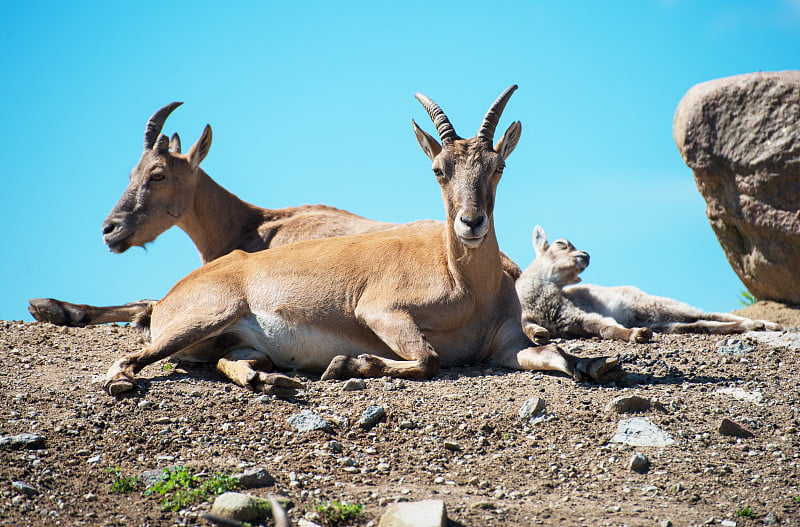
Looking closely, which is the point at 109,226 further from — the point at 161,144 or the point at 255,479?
the point at 255,479

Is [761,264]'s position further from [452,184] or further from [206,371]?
[206,371]

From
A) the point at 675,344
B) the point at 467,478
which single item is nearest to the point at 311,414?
the point at 467,478

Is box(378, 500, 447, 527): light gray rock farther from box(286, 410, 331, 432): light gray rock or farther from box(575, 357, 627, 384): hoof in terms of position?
box(575, 357, 627, 384): hoof

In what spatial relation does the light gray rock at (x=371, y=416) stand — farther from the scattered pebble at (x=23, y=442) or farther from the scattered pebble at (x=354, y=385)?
the scattered pebble at (x=23, y=442)

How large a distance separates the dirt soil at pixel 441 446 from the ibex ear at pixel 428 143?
239 centimetres

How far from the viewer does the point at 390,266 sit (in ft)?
29.0

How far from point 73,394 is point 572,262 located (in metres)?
6.72

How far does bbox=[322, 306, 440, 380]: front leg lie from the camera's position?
7926mm

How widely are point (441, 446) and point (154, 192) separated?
24.5 ft

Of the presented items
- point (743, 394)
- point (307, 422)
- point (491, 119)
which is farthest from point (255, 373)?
point (743, 394)

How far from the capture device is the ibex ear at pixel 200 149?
12.7 m

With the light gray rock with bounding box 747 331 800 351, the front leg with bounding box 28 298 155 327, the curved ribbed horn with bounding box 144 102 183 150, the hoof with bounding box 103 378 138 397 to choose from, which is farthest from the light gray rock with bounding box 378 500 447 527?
the curved ribbed horn with bounding box 144 102 183 150

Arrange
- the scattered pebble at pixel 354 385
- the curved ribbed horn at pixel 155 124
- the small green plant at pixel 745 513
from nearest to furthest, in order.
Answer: the small green plant at pixel 745 513 → the scattered pebble at pixel 354 385 → the curved ribbed horn at pixel 155 124

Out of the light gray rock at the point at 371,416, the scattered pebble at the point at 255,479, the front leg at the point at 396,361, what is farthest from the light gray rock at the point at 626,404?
the scattered pebble at the point at 255,479
